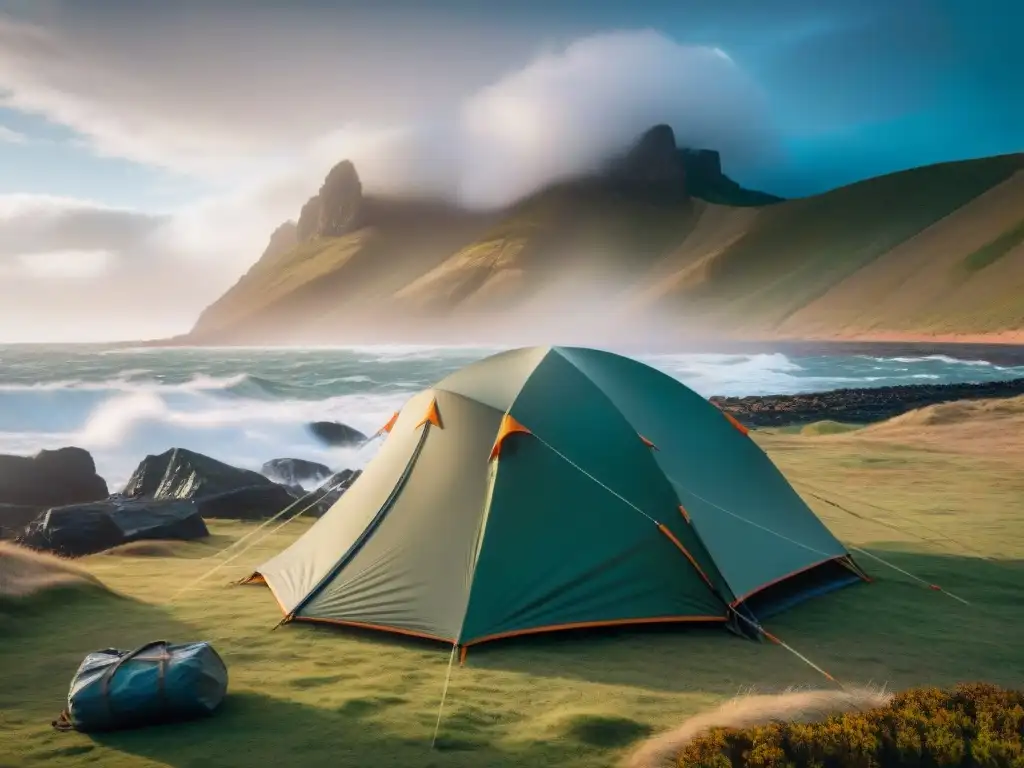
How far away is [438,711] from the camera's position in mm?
6332

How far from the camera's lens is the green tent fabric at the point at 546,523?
26.2 ft

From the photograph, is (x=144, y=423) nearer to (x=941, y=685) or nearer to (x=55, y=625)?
(x=55, y=625)

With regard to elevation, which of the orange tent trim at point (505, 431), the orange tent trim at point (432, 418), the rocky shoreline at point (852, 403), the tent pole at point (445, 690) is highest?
the orange tent trim at point (432, 418)

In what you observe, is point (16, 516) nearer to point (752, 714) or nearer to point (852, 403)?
point (752, 714)

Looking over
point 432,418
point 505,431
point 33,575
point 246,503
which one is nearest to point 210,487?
point 246,503

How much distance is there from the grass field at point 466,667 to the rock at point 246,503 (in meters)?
4.14

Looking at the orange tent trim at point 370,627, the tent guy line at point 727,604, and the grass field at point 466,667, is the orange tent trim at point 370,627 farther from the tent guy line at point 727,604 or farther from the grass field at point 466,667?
the tent guy line at point 727,604

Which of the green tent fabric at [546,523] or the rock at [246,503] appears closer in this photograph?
the green tent fabric at [546,523]

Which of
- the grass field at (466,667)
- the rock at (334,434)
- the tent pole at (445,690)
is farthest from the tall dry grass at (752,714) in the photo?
the rock at (334,434)

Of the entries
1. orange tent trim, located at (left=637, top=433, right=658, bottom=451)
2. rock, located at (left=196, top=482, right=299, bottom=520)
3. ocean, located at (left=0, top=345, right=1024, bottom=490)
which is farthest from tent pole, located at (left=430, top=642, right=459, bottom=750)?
ocean, located at (left=0, top=345, right=1024, bottom=490)

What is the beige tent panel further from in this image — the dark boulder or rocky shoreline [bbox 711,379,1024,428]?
rocky shoreline [bbox 711,379,1024,428]

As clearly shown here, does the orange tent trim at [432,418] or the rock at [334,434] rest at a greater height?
the orange tent trim at [432,418]

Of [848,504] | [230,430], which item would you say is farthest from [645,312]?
[848,504]

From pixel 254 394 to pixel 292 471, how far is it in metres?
38.6
